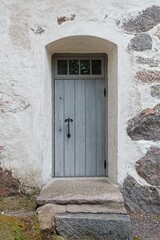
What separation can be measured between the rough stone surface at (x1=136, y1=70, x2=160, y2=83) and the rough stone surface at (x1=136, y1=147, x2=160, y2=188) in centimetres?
86

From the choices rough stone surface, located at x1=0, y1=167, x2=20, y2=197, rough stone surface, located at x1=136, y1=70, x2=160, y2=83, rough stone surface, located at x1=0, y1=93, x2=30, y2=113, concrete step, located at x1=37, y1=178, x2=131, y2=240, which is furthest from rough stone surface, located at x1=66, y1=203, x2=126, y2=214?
rough stone surface, located at x1=136, y1=70, x2=160, y2=83

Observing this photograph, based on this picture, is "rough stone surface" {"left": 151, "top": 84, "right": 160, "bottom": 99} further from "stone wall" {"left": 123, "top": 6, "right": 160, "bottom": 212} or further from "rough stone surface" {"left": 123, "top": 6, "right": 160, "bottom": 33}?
"rough stone surface" {"left": 123, "top": 6, "right": 160, "bottom": 33}

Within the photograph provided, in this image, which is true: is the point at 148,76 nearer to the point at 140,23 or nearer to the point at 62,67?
the point at 140,23

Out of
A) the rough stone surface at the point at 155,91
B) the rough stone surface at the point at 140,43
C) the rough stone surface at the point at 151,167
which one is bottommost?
the rough stone surface at the point at 151,167

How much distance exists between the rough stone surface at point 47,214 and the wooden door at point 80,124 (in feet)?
4.03

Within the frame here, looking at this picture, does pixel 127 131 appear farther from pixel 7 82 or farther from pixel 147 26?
pixel 7 82

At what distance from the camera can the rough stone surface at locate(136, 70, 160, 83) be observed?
13.7 ft

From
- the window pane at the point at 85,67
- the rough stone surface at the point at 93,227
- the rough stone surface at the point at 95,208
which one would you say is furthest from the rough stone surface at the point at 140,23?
the rough stone surface at the point at 93,227

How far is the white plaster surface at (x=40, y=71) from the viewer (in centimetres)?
416

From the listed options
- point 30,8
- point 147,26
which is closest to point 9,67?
point 30,8

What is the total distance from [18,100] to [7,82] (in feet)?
0.87

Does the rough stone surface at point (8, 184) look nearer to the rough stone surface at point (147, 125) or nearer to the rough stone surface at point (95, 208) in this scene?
the rough stone surface at point (95, 208)

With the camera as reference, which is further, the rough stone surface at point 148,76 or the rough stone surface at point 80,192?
the rough stone surface at point 148,76

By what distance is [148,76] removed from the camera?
4.16 m
